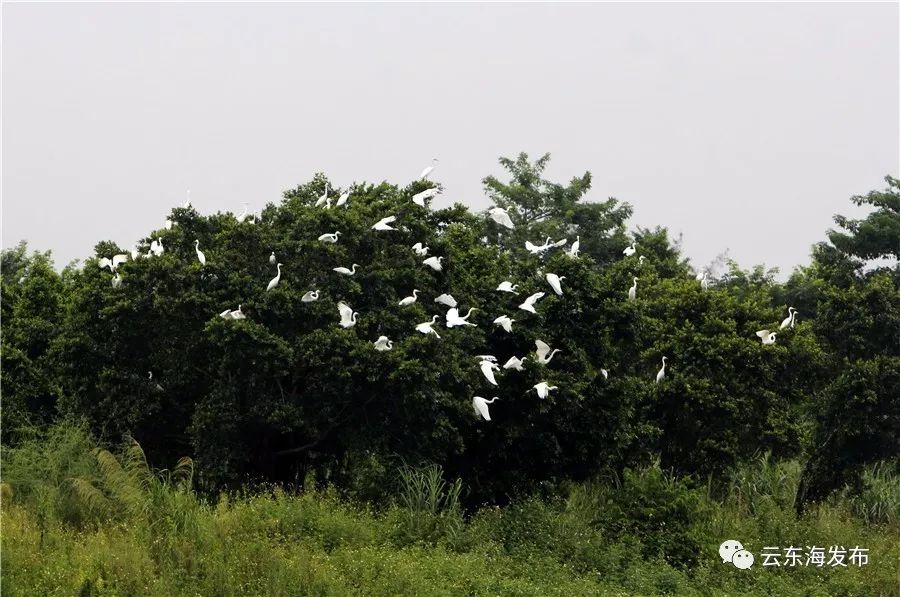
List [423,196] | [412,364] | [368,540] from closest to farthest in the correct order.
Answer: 1. [368,540]
2. [412,364]
3. [423,196]

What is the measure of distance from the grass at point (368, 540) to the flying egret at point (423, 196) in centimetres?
305

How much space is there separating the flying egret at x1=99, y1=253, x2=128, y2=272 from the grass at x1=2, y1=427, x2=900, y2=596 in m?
1.87

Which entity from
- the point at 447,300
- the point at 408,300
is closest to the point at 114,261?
the point at 408,300

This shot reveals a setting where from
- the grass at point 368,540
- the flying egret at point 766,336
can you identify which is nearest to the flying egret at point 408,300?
the grass at point 368,540

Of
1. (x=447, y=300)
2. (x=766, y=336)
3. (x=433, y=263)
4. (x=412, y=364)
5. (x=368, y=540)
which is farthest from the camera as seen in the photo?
(x=766, y=336)

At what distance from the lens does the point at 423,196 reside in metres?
12.6

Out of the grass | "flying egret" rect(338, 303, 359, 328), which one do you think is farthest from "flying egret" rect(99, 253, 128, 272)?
"flying egret" rect(338, 303, 359, 328)

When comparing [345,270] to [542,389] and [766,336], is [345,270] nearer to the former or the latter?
[542,389]

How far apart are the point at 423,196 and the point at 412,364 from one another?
2571 millimetres

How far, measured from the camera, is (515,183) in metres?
26.9

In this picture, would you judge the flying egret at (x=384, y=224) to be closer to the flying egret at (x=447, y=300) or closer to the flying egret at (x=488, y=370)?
the flying egret at (x=447, y=300)

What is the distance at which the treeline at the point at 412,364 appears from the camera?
11.0m

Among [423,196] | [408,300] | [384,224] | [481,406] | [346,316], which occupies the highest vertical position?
[423,196]

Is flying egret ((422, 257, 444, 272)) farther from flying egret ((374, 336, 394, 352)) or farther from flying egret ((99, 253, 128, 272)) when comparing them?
flying egret ((99, 253, 128, 272))
